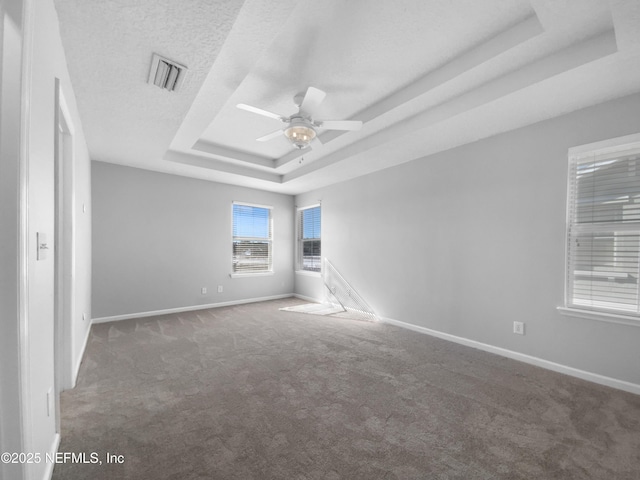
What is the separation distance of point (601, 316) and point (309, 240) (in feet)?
15.4

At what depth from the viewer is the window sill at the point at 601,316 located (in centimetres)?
228

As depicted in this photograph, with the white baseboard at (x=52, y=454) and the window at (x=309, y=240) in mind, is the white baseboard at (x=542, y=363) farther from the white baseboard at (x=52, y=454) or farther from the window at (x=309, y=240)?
the white baseboard at (x=52, y=454)

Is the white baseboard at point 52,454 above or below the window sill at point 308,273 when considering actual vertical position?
below

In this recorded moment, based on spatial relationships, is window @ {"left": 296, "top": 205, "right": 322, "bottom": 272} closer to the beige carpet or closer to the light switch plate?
the beige carpet

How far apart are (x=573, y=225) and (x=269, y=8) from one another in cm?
310

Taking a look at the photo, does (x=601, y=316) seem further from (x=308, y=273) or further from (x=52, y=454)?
(x=308, y=273)

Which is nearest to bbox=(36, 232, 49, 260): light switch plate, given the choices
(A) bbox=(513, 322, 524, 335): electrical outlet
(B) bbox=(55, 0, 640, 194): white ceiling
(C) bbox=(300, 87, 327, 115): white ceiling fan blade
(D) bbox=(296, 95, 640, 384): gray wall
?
(B) bbox=(55, 0, 640, 194): white ceiling

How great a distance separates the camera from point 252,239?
19.4 ft

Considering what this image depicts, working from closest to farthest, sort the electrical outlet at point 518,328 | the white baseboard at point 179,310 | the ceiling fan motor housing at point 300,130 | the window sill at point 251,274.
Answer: the ceiling fan motor housing at point 300,130 < the electrical outlet at point 518,328 < the white baseboard at point 179,310 < the window sill at point 251,274

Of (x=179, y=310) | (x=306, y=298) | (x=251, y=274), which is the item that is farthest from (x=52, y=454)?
(x=306, y=298)

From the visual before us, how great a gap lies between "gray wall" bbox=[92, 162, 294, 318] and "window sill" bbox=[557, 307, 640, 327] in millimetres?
4894

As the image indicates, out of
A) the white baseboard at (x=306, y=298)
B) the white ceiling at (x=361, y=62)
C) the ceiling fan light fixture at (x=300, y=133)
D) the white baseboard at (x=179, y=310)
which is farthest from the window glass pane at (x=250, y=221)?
the ceiling fan light fixture at (x=300, y=133)

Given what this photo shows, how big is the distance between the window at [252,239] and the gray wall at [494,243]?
2.43 meters

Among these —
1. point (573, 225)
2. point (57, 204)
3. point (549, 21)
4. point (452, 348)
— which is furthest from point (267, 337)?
point (549, 21)
